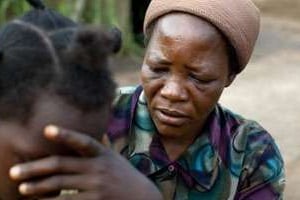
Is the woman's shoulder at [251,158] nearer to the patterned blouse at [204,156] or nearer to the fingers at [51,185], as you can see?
the patterned blouse at [204,156]

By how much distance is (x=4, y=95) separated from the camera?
165cm

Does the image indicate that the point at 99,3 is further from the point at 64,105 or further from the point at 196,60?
the point at 64,105

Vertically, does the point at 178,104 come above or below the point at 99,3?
above

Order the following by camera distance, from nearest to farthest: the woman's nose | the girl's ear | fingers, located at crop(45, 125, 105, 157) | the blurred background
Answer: fingers, located at crop(45, 125, 105, 157) < the girl's ear < the woman's nose < the blurred background

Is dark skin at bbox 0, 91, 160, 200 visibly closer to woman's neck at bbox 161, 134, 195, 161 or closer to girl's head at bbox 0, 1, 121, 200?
girl's head at bbox 0, 1, 121, 200

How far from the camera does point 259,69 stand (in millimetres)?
7086

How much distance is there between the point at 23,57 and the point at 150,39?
37.5 inches

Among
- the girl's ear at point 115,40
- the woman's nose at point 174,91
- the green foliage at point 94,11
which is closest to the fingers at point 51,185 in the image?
the girl's ear at point 115,40

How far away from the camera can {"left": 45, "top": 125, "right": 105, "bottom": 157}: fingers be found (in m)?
1.60

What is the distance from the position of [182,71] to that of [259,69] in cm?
472

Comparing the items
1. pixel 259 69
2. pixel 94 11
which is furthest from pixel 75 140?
pixel 259 69

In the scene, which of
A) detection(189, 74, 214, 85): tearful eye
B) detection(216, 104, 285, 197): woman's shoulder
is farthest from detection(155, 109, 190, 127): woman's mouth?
detection(216, 104, 285, 197): woman's shoulder

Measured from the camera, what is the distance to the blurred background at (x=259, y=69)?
5.67m

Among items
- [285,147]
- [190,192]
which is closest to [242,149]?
[190,192]
